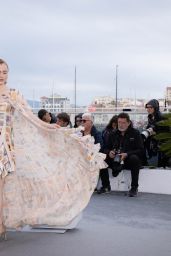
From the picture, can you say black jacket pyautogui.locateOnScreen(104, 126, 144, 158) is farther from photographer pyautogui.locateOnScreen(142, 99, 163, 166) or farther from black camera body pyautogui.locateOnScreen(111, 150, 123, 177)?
photographer pyautogui.locateOnScreen(142, 99, 163, 166)

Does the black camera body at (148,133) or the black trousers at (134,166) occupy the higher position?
the black camera body at (148,133)

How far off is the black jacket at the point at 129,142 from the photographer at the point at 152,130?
48 cm

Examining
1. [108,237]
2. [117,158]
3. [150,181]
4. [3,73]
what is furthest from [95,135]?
[3,73]

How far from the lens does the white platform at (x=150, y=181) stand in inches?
266

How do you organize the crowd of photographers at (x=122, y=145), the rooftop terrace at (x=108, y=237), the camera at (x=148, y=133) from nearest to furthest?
1. the rooftop terrace at (x=108, y=237)
2. the crowd of photographers at (x=122, y=145)
3. the camera at (x=148, y=133)

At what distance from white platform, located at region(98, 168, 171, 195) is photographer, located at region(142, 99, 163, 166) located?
43cm

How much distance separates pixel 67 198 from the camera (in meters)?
4.27

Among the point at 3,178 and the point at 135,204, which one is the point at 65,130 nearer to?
the point at 3,178

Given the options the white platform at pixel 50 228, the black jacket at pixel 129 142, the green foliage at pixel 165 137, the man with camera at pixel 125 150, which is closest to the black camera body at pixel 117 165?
the man with camera at pixel 125 150

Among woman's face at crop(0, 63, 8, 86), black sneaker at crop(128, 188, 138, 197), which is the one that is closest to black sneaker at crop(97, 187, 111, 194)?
black sneaker at crop(128, 188, 138, 197)

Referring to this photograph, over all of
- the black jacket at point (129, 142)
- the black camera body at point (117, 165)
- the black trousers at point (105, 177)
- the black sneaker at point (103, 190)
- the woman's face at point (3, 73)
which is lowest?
the black sneaker at point (103, 190)

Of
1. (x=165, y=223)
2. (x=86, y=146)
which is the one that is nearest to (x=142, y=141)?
(x=165, y=223)

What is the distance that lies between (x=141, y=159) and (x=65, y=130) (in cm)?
275

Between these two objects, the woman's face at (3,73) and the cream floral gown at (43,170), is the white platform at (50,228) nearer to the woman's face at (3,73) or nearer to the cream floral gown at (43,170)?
the cream floral gown at (43,170)
